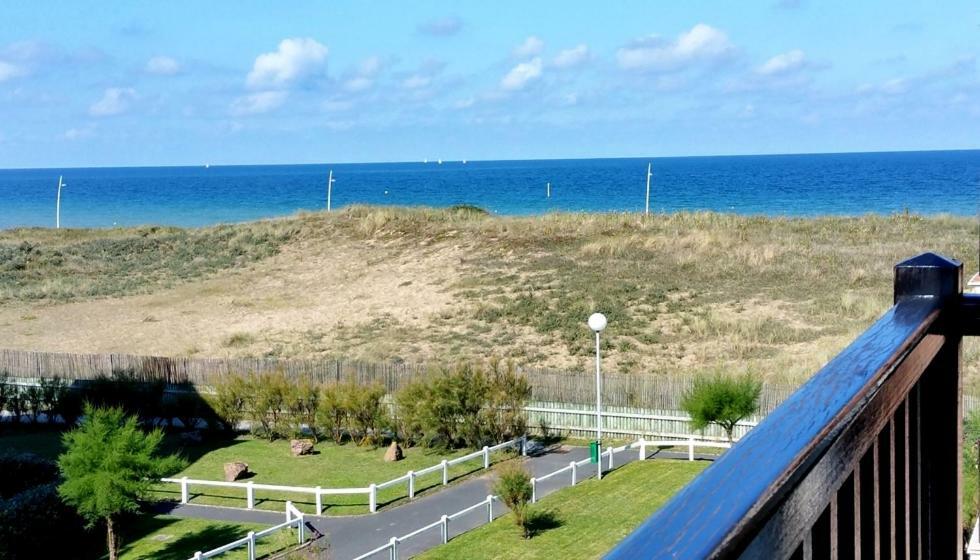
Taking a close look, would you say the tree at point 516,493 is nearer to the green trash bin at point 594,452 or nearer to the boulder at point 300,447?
the green trash bin at point 594,452

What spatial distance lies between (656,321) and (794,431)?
31408 millimetres

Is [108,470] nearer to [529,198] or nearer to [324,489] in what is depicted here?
[324,489]

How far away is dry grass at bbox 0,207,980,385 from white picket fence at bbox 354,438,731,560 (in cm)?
400

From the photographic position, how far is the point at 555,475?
20.4 metres

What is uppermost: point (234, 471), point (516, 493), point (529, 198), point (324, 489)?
point (529, 198)

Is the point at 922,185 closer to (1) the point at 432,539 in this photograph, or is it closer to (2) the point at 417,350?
(2) the point at 417,350

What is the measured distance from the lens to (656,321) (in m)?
32.5

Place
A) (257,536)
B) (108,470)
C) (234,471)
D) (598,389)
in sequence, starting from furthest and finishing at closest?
(598,389) < (234,471) < (108,470) < (257,536)

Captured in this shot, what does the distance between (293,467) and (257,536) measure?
625cm

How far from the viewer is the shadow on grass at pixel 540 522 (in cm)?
1681

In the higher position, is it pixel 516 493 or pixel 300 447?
pixel 516 493

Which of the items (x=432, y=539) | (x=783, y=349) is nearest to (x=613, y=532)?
(x=432, y=539)

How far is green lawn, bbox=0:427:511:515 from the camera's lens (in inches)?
765

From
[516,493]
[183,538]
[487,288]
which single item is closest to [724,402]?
[516,493]
